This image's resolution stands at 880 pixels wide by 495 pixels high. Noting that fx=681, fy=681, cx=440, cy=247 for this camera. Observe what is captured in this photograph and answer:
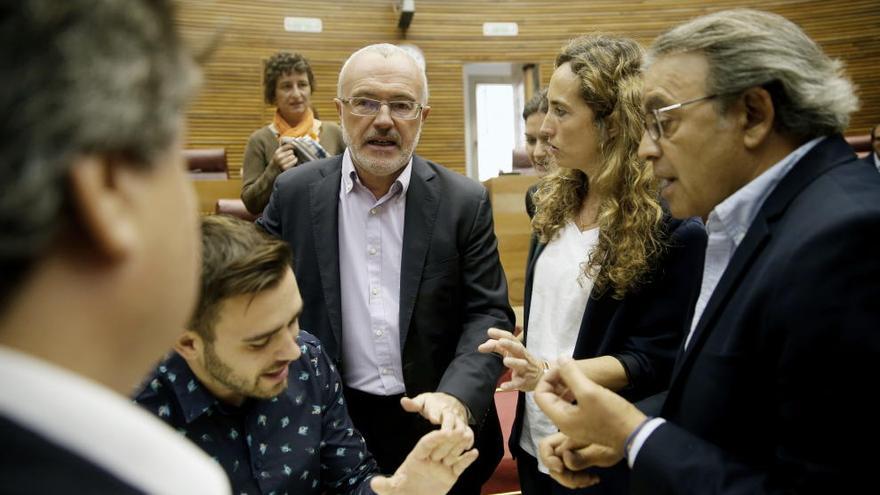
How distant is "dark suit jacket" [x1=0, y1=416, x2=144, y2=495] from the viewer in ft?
1.15

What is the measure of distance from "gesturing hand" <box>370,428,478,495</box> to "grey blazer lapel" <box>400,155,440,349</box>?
475 mm

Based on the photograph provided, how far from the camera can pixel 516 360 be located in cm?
150

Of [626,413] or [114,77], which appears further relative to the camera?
[626,413]

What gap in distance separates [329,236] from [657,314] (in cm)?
85

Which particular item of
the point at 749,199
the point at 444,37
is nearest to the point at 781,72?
the point at 749,199

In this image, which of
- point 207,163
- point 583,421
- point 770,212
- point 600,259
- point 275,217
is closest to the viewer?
point 770,212

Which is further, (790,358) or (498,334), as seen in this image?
(498,334)

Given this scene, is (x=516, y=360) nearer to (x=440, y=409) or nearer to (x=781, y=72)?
(x=440, y=409)

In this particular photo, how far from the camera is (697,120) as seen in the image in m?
1.11

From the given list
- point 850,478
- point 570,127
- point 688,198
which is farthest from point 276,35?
point 850,478

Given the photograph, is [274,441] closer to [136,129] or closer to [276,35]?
[136,129]

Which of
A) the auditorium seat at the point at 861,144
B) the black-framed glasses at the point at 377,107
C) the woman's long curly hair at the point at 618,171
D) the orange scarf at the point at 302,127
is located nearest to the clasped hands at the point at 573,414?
the woman's long curly hair at the point at 618,171

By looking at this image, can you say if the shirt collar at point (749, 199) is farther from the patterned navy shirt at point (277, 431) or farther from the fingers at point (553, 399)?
the patterned navy shirt at point (277, 431)

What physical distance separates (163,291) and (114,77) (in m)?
0.14
